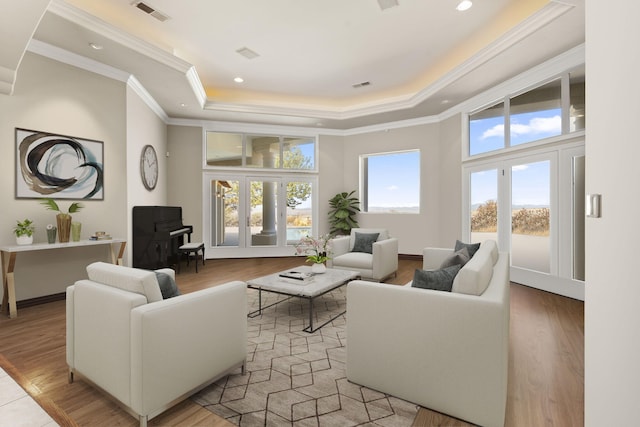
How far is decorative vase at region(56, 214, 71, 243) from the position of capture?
12.3ft

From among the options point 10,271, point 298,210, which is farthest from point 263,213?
point 10,271

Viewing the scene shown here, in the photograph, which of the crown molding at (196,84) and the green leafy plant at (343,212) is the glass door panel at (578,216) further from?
the crown molding at (196,84)

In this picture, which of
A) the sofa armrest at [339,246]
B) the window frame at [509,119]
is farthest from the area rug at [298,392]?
the window frame at [509,119]

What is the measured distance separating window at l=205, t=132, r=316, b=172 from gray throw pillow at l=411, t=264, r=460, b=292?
5941 mm

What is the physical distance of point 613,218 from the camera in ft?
3.26

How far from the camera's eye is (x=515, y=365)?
7.80 ft

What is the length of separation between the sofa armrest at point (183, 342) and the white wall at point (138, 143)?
364 cm

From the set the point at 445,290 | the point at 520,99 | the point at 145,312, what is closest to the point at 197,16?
the point at 145,312

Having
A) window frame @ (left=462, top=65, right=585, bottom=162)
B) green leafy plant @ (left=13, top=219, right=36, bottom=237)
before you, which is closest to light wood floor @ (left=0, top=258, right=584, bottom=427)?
green leafy plant @ (left=13, top=219, right=36, bottom=237)

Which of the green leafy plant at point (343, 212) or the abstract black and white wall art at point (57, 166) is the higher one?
the abstract black and white wall art at point (57, 166)

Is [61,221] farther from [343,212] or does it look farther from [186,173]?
[343,212]

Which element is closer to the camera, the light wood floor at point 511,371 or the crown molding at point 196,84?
the light wood floor at point 511,371

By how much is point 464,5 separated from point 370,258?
347 cm

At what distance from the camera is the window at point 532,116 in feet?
13.4
